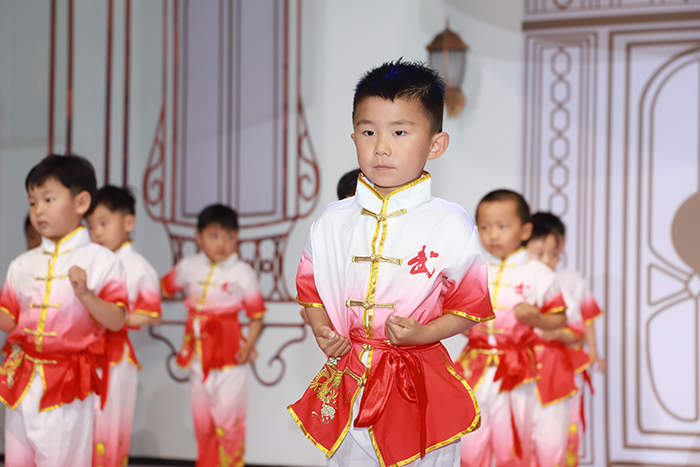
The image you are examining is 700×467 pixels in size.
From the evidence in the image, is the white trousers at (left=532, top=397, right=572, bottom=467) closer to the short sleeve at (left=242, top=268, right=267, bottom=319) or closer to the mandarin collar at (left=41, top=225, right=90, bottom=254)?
the short sleeve at (left=242, top=268, right=267, bottom=319)

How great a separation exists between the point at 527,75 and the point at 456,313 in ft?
11.0

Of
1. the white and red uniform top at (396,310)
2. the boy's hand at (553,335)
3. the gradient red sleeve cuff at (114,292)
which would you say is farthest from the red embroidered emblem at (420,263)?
the boy's hand at (553,335)

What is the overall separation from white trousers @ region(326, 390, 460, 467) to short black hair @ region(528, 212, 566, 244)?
2536 millimetres

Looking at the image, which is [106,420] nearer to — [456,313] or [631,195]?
[456,313]

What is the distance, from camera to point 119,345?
3.29m

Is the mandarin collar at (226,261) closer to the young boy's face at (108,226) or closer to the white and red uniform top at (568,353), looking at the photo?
the young boy's face at (108,226)

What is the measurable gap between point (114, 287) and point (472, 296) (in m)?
1.41

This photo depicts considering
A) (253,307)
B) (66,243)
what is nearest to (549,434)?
(253,307)

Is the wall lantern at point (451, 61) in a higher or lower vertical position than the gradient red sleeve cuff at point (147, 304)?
higher

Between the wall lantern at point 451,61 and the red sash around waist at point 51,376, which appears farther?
the wall lantern at point 451,61

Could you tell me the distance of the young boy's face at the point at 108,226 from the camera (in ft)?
11.7

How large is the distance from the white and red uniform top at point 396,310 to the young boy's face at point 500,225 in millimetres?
1402

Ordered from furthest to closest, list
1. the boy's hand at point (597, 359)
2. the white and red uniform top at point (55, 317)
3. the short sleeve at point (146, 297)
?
1. the boy's hand at point (597, 359)
2. the short sleeve at point (146, 297)
3. the white and red uniform top at point (55, 317)

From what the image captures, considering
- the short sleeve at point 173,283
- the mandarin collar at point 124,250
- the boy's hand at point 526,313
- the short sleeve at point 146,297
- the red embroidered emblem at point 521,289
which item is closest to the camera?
the boy's hand at point 526,313
